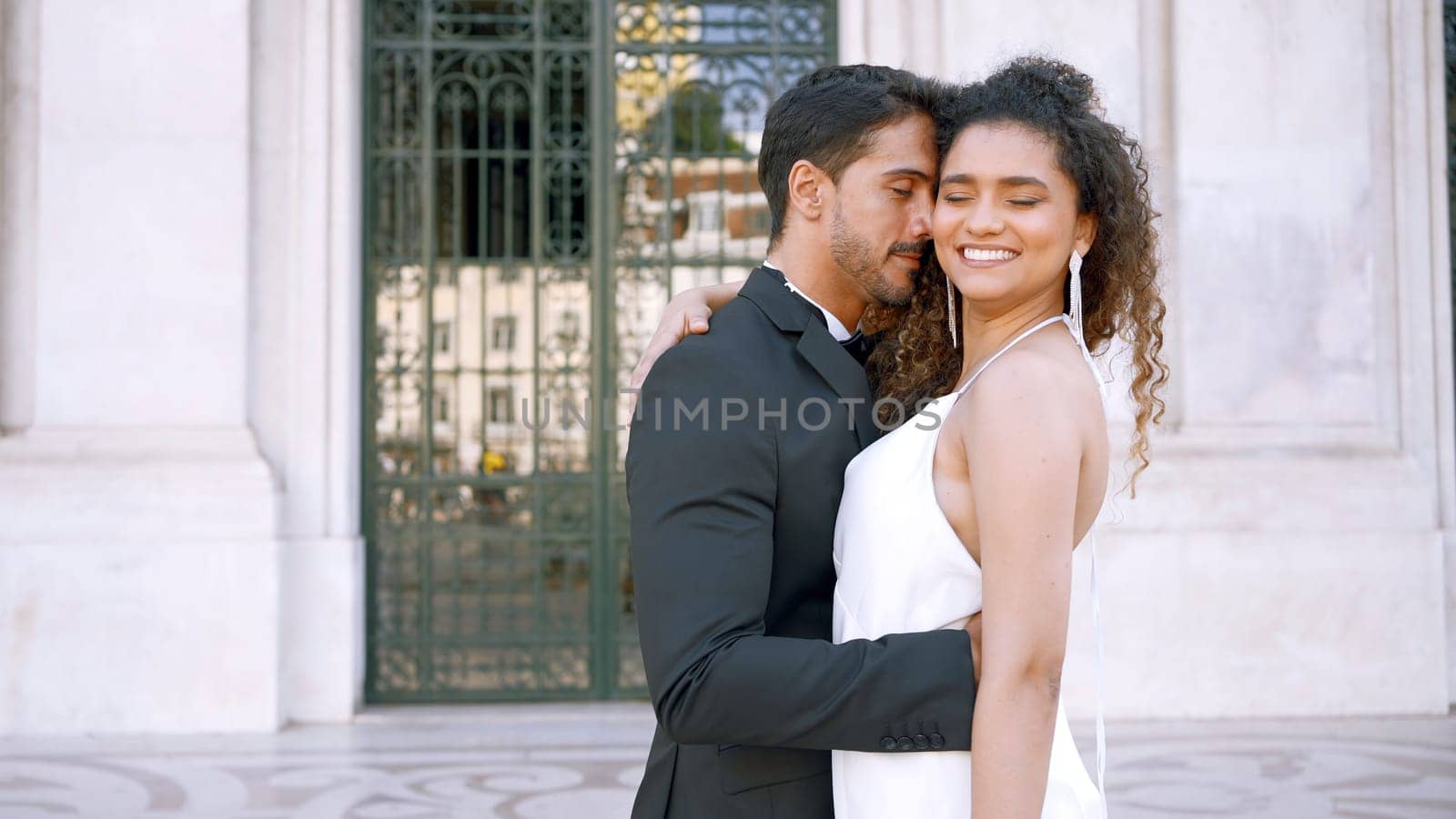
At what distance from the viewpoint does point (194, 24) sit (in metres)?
6.12

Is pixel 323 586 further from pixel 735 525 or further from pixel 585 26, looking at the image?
pixel 735 525

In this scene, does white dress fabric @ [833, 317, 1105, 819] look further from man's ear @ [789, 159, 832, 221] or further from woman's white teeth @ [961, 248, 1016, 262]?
man's ear @ [789, 159, 832, 221]

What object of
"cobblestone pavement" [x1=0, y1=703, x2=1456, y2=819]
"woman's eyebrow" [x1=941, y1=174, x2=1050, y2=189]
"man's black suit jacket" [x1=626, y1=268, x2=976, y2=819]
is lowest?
"cobblestone pavement" [x1=0, y1=703, x2=1456, y2=819]

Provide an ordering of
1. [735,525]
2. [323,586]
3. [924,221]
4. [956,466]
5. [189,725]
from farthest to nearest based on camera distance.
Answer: [323,586], [189,725], [924,221], [956,466], [735,525]

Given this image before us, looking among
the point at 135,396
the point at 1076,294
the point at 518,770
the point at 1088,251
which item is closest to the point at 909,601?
the point at 1076,294

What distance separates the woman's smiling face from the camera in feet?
5.97

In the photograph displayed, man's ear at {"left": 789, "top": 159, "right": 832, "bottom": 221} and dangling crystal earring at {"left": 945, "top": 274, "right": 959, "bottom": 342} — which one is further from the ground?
man's ear at {"left": 789, "top": 159, "right": 832, "bottom": 221}

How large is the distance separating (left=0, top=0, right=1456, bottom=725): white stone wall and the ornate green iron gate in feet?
0.98

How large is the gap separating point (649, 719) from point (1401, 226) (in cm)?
461

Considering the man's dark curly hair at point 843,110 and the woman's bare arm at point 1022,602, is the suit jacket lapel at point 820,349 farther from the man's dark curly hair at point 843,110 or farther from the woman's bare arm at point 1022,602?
the woman's bare arm at point 1022,602

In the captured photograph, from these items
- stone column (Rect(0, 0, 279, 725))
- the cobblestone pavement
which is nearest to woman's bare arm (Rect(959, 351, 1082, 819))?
the cobblestone pavement

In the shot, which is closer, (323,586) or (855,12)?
(323,586)

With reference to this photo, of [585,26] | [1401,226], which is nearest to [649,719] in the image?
[585,26]

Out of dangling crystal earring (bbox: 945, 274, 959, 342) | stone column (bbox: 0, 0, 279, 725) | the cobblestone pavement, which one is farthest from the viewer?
stone column (bbox: 0, 0, 279, 725)
